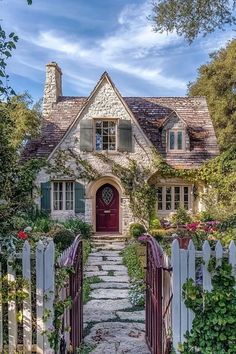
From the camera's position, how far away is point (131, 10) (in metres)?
10.6

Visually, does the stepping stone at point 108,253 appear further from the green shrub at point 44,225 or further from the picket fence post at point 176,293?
the picket fence post at point 176,293

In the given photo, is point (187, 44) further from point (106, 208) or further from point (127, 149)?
point (106, 208)

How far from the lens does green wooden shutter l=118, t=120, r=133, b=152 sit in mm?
18312

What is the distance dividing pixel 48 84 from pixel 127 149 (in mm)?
6021

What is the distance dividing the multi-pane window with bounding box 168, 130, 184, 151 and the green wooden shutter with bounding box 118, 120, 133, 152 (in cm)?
218

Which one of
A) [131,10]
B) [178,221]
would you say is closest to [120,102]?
[178,221]

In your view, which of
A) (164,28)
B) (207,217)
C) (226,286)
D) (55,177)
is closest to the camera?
(226,286)

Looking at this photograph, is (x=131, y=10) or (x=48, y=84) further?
(x=48, y=84)

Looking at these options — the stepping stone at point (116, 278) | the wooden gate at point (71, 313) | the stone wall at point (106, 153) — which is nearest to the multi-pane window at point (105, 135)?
the stone wall at point (106, 153)

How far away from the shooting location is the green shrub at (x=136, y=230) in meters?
16.7

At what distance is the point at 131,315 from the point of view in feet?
21.2

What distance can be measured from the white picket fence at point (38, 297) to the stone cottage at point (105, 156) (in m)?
13.9

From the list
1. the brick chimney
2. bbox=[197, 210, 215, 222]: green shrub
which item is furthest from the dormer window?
the brick chimney

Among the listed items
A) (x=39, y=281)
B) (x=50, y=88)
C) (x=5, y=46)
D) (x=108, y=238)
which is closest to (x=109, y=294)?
(x=39, y=281)
